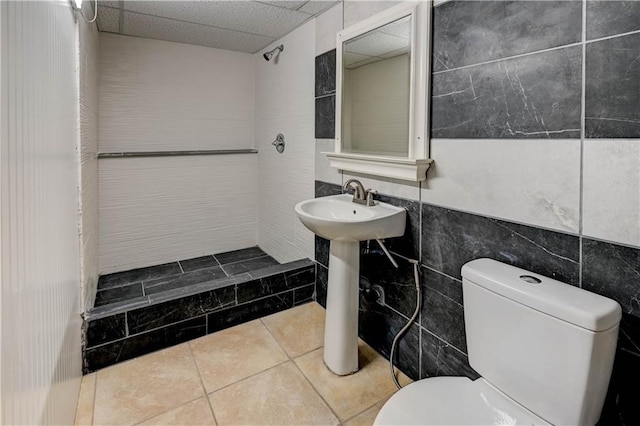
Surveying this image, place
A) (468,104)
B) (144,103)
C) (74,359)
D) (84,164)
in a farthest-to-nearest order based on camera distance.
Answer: (144,103)
(84,164)
(74,359)
(468,104)

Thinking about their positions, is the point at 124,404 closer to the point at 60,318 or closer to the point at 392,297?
the point at 60,318

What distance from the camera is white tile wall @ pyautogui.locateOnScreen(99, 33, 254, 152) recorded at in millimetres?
2787

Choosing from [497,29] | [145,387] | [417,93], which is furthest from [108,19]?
[497,29]

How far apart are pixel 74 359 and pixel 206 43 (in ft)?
8.22

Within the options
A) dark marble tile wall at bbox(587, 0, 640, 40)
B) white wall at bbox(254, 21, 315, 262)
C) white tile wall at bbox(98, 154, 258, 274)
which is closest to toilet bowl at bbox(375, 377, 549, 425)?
dark marble tile wall at bbox(587, 0, 640, 40)

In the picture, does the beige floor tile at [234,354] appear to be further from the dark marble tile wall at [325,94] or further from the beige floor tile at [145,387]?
the dark marble tile wall at [325,94]

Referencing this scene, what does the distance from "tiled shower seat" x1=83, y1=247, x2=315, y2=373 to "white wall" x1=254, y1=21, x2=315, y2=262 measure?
1.21 feet

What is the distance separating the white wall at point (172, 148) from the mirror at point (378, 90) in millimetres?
1550

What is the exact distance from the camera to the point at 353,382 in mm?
1788

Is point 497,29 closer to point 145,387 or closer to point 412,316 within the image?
point 412,316

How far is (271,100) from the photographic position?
3084mm

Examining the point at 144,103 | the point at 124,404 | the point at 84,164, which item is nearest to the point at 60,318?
the point at 124,404

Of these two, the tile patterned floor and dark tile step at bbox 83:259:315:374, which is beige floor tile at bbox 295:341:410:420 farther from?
dark tile step at bbox 83:259:315:374

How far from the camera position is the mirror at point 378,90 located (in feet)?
5.57
